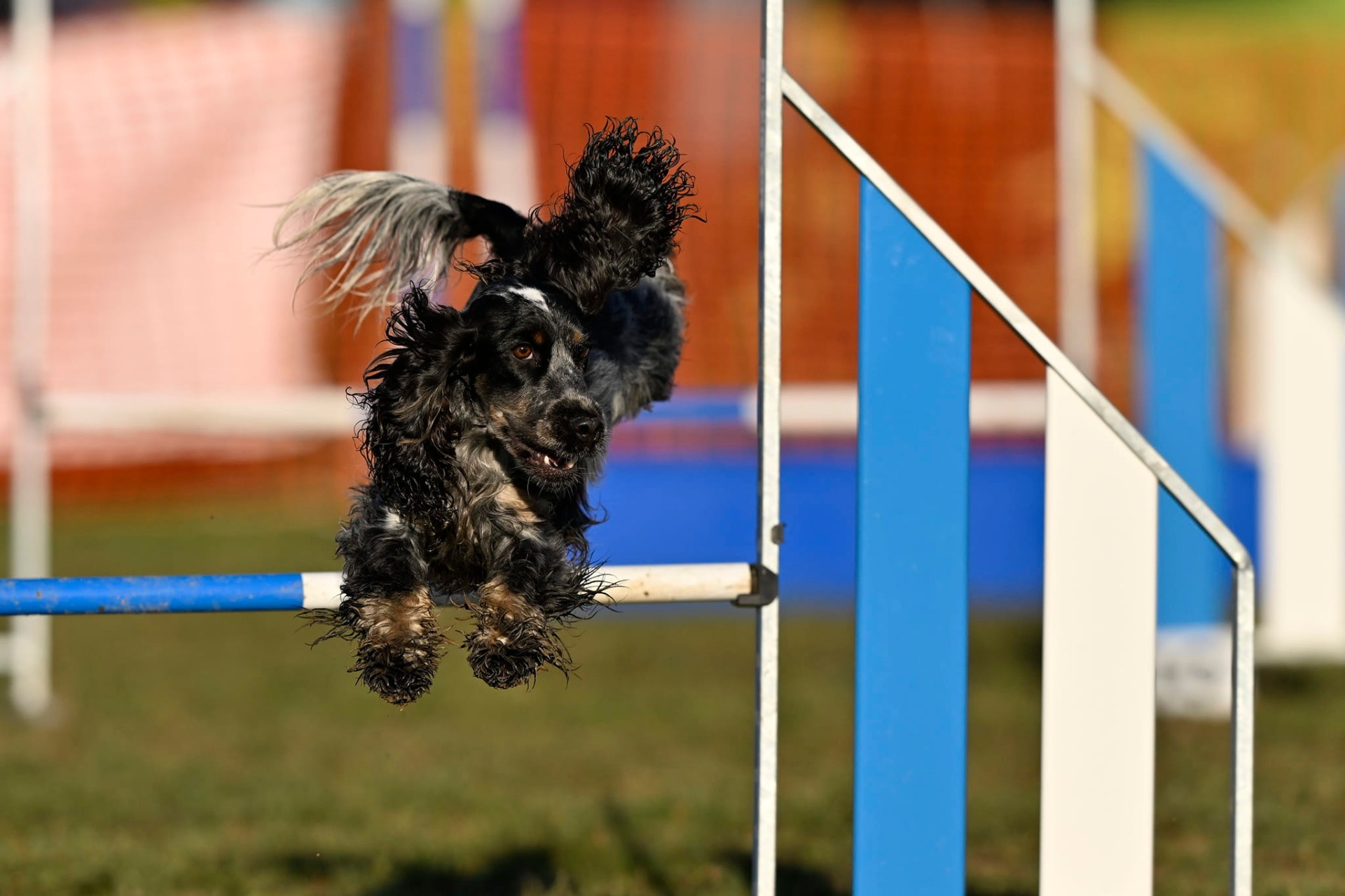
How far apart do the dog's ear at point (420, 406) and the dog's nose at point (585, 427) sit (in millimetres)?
260

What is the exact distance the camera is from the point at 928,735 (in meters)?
3.39

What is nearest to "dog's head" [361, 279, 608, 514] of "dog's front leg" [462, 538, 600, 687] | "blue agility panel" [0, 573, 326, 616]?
"dog's front leg" [462, 538, 600, 687]

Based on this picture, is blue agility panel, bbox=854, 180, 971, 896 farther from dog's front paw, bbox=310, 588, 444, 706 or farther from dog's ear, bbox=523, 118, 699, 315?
dog's front paw, bbox=310, 588, 444, 706

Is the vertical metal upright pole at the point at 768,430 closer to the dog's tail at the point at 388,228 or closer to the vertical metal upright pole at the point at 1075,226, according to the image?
the dog's tail at the point at 388,228

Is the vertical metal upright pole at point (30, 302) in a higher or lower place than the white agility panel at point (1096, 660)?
higher

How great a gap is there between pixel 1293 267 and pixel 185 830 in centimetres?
565

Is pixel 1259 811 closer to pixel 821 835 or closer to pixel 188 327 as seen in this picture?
pixel 821 835

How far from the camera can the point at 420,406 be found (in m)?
3.46

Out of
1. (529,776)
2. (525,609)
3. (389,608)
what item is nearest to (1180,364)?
(529,776)

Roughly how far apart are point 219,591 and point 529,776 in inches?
138

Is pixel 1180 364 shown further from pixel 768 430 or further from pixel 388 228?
pixel 388 228

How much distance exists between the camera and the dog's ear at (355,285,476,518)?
3445 millimetres

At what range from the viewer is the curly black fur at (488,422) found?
3.37 metres

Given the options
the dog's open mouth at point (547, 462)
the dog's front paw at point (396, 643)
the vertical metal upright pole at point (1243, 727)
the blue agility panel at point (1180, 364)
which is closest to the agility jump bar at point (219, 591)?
the dog's front paw at point (396, 643)
